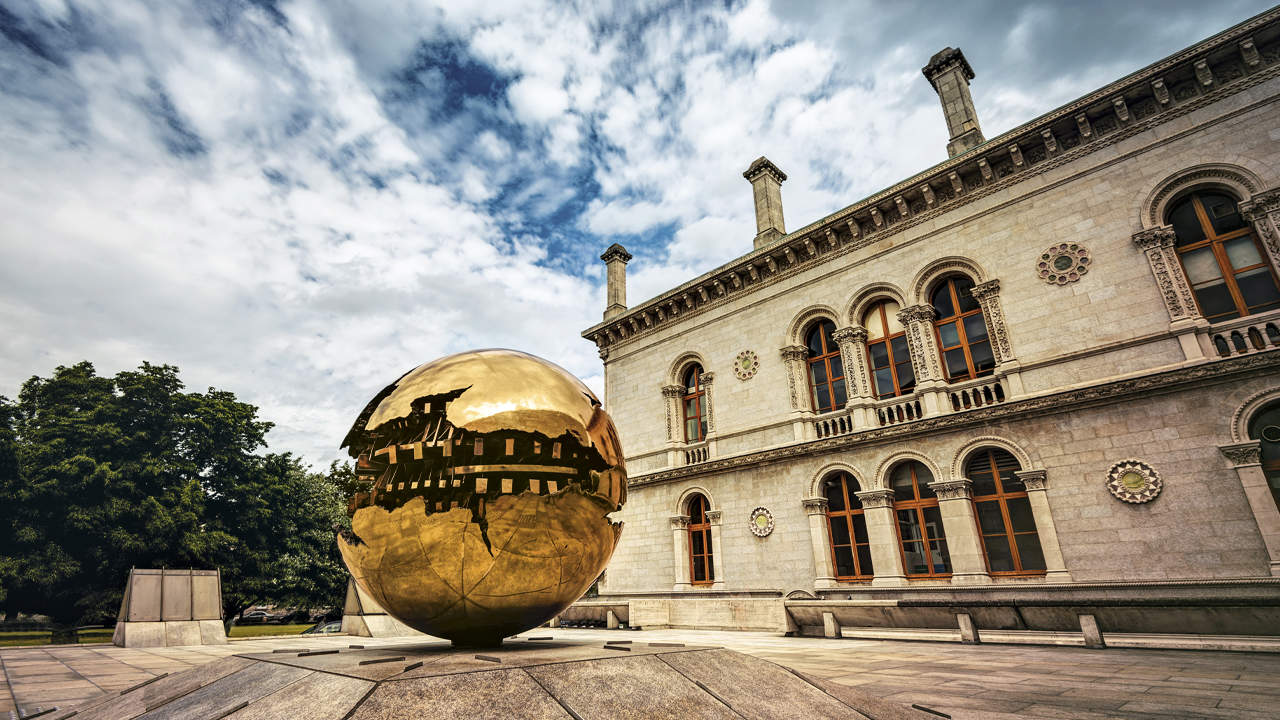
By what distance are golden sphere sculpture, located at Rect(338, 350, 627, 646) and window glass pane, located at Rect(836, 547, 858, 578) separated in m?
13.1

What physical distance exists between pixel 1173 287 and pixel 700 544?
529 inches

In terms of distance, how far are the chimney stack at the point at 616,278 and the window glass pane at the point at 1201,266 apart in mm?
16985

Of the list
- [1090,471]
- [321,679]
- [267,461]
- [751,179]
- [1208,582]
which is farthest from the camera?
[267,461]

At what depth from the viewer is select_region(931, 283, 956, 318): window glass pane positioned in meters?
15.2

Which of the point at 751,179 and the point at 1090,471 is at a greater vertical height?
the point at 751,179

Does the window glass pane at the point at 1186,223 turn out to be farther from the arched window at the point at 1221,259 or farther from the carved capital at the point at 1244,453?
the carved capital at the point at 1244,453

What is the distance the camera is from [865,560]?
14891mm

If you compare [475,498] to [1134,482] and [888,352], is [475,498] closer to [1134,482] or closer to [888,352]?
[1134,482]

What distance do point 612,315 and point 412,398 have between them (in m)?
20.4

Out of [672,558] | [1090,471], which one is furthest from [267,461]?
[1090,471]

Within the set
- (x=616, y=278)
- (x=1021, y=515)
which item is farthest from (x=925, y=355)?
(x=616, y=278)

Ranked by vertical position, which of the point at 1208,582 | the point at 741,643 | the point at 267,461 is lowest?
the point at 741,643

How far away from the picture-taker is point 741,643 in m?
10.1

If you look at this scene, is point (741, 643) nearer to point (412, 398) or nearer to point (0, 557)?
point (412, 398)
